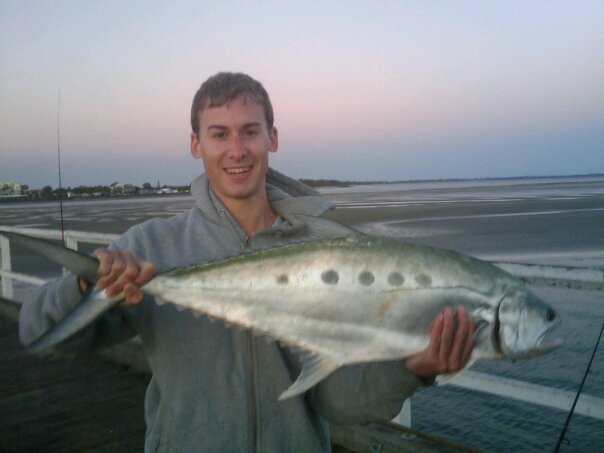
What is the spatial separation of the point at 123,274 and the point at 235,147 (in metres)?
0.81

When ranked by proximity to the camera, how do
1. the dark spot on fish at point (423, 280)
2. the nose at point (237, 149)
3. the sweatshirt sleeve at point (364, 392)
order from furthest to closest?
the nose at point (237, 149)
the sweatshirt sleeve at point (364, 392)
the dark spot on fish at point (423, 280)

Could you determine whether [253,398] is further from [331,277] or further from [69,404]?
[69,404]

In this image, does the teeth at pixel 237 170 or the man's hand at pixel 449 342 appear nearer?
the man's hand at pixel 449 342

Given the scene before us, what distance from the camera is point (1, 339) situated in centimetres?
693

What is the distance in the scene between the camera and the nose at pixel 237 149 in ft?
8.43

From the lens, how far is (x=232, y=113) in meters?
2.57

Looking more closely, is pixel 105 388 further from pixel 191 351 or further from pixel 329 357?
pixel 329 357

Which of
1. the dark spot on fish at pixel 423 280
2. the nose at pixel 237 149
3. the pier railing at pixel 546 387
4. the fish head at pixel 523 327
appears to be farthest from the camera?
the pier railing at pixel 546 387

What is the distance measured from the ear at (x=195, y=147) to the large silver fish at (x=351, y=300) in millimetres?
636

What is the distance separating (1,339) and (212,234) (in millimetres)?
5544


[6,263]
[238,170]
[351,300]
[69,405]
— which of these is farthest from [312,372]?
[6,263]

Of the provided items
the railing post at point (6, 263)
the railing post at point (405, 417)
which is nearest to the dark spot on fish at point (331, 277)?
the railing post at point (405, 417)

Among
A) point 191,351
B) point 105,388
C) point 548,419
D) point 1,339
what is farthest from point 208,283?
point 1,339

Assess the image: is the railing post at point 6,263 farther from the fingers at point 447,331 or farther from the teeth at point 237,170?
the fingers at point 447,331
